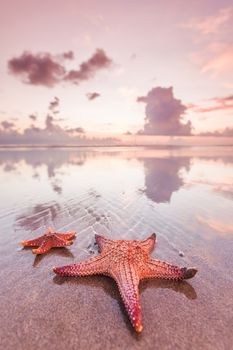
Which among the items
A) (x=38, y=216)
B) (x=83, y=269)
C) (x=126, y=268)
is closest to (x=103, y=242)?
(x=83, y=269)

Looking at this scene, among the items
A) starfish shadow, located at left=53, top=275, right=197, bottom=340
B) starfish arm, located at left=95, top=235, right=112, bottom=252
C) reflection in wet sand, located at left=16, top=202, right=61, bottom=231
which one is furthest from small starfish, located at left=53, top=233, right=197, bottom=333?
reflection in wet sand, located at left=16, top=202, right=61, bottom=231

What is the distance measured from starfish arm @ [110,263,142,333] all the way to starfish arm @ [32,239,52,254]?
1.73m

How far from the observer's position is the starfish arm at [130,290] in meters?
2.87

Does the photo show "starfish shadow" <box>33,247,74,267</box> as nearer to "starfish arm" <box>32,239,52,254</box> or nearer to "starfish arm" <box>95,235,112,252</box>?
"starfish arm" <box>32,239,52,254</box>

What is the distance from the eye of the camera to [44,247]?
4.79m

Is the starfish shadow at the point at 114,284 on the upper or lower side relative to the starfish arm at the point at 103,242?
lower

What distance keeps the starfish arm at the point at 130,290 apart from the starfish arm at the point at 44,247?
1726 millimetres

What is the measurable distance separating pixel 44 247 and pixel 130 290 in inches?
90.6

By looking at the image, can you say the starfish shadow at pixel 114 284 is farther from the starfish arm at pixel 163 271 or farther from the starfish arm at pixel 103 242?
the starfish arm at pixel 103 242

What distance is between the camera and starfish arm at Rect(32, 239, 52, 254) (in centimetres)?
463

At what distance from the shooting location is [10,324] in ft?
9.92

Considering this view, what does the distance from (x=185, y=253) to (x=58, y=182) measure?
9159mm

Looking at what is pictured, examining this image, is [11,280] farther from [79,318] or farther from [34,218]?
[34,218]

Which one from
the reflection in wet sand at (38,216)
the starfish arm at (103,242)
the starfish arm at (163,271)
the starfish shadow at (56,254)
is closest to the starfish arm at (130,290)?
the starfish arm at (163,271)
